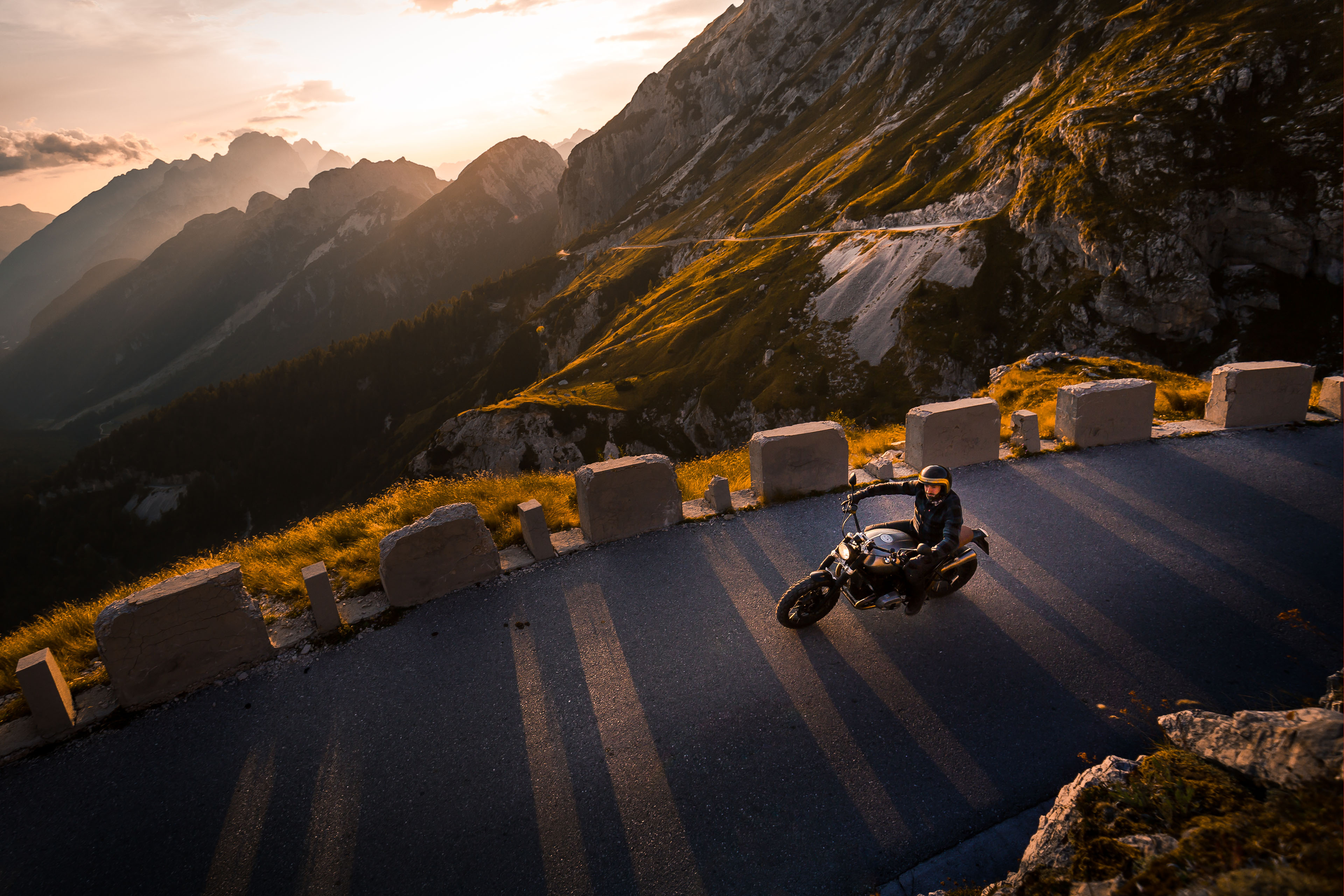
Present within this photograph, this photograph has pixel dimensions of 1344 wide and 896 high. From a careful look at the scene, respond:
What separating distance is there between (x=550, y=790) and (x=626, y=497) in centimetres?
501

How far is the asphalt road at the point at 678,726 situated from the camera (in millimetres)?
5551

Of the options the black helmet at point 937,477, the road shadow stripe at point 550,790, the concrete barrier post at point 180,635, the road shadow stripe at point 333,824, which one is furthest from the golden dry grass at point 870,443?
the concrete barrier post at point 180,635

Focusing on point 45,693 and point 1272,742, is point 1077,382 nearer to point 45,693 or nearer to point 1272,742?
point 1272,742

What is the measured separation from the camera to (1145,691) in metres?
6.64

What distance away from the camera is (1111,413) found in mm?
12664

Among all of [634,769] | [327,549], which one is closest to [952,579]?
[634,769]

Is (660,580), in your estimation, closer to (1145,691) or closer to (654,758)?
(654,758)

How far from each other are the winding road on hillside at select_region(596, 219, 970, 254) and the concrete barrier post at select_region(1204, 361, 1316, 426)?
5422cm

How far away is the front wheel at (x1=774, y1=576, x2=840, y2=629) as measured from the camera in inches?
307

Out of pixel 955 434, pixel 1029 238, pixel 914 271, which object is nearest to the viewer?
pixel 955 434

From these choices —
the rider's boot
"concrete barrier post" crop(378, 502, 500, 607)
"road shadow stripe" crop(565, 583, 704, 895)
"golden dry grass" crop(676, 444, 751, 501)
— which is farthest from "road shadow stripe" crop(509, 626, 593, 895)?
"golden dry grass" crop(676, 444, 751, 501)

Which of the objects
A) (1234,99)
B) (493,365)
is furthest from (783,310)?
(493,365)

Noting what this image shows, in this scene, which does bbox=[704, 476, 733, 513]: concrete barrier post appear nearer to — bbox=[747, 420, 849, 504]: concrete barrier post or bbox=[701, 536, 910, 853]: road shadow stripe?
bbox=[747, 420, 849, 504]: concrete barrier post

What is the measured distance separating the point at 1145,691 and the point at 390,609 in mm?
9681
